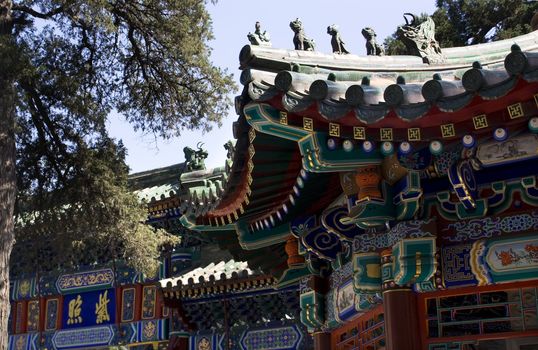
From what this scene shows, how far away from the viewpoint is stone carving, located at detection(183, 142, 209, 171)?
1030 centimetres

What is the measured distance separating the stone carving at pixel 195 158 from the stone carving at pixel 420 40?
3976 millimetres

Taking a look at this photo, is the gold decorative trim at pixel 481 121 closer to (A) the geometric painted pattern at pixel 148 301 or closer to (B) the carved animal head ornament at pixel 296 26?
(B) the carved animal head ornament at pixel 296 26

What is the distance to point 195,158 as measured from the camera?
11.1 meters

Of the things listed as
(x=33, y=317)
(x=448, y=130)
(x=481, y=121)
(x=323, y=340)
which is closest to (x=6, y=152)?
(x=323, y=340)

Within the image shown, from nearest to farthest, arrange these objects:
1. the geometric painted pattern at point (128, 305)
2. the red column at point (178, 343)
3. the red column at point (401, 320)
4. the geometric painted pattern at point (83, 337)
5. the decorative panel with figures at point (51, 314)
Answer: the red column at point (401, 320), the red column at point (178, 343), the geometric painted pattern at point (128, 305), the geometric painted pattern at point (83, 337), the decorative panel with figures at point (51, 314)

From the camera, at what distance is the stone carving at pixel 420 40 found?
6621mm

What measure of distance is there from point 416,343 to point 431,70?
1957mm

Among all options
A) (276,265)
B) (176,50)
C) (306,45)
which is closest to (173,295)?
(176,50)

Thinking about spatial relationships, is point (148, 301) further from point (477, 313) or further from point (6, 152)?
point (477, 313)

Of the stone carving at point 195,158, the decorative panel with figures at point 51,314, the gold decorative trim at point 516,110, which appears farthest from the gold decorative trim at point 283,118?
the decorative panel with figures at point 51,314

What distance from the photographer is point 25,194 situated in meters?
11.9

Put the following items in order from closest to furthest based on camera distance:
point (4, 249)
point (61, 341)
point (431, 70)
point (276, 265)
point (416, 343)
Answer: point (416, 343) → point (431, 70) → point (276, 265) → point (4, 249) → point (61, 341)

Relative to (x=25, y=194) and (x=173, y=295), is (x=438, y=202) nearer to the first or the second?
(x=25, y=194)

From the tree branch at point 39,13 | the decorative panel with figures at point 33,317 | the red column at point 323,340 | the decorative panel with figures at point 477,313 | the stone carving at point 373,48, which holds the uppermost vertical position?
the tree branch at point 39,13
